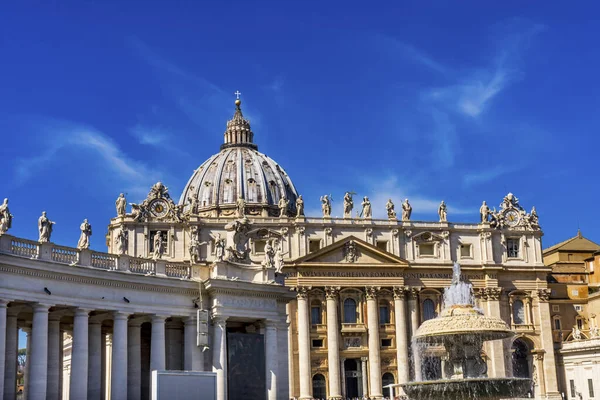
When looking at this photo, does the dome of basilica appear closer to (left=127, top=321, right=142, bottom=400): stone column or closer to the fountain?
(left=127, top=321, right=142, bottom=400): stone column

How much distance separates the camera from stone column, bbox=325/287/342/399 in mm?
92188

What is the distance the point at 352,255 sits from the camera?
95.6 m

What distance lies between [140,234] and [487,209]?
3981cm

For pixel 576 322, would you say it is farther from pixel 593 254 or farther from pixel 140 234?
pixel 140 234

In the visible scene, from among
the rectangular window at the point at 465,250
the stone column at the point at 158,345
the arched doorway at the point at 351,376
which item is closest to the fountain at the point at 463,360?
the stone column at the point at 158,345

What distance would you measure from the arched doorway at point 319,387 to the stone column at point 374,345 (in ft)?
16.1

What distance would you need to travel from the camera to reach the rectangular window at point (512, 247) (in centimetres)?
10294

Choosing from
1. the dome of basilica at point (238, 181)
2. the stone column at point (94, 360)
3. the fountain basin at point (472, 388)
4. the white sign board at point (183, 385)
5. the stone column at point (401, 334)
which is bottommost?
the fountain basin at point (472, 388)

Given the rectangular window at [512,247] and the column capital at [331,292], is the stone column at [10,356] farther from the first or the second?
the rectangular window at [512,247]

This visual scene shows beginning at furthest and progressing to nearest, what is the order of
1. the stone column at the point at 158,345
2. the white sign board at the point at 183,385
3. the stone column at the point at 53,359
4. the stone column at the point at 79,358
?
1. the stone column at the point at 158,345
2. the stone column at the point at 53,359
3. the stone column at the point at 79,358
4. the white sign board at the point at 183,385

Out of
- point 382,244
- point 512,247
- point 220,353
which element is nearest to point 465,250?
point 512,247

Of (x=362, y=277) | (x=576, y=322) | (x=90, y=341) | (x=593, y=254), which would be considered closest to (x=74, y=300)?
(x=90, y=341)

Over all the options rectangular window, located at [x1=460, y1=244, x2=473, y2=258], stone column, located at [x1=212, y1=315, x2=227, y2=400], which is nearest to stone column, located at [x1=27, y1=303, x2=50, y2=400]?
stone column, located at [x1=212, y1=315, x2=227, y2=400]

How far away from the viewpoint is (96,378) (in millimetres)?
42062
